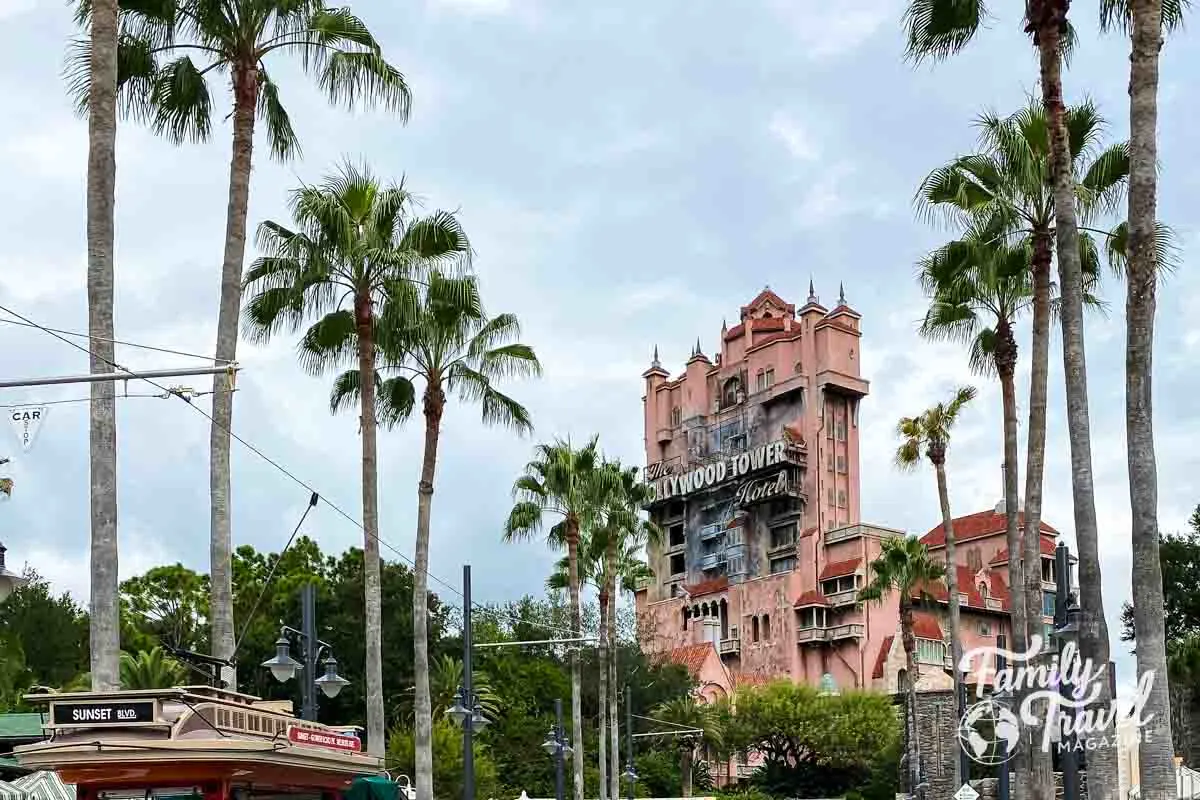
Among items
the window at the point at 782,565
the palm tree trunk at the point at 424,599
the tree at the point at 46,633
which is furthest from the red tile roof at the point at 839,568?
the palm tree trunk at the point at 424,599

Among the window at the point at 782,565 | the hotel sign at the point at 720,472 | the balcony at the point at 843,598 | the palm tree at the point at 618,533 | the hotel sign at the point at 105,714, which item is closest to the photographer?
the hotel sign at the point at 105,714

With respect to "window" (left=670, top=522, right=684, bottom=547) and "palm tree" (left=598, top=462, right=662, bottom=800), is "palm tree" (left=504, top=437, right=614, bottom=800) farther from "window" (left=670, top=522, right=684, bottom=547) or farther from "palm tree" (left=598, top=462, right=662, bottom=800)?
"window" (left=670, top=522, right=684, bottom=547)

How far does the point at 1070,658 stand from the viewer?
21.6 m

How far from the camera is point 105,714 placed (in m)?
13.3

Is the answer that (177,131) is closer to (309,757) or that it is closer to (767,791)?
(309,757)

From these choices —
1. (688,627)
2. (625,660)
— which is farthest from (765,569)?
(625,660)

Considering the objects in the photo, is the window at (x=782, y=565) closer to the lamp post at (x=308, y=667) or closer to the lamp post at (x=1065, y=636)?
the lamp post at (x=308, y=667)

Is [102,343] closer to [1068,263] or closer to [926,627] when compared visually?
[1068,263]

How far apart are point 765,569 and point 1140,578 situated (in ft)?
317

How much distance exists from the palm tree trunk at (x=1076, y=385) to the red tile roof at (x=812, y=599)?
273ft

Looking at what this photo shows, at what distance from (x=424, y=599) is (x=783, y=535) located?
7957 centimetres

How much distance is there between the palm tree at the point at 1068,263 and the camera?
17.8 m

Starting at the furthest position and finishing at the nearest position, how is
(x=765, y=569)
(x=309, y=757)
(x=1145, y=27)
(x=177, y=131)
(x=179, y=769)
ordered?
(x=765, y=569)
(x=177, y=131)
(x=1145, y=27)
(x=309, y=757)
(x=179, y=769)

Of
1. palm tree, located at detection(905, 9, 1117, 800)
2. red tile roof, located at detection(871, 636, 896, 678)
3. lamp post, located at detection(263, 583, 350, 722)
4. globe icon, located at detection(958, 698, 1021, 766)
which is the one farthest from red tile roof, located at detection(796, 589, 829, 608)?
palm tree, located at detection(905, 9, 1117, 800)
